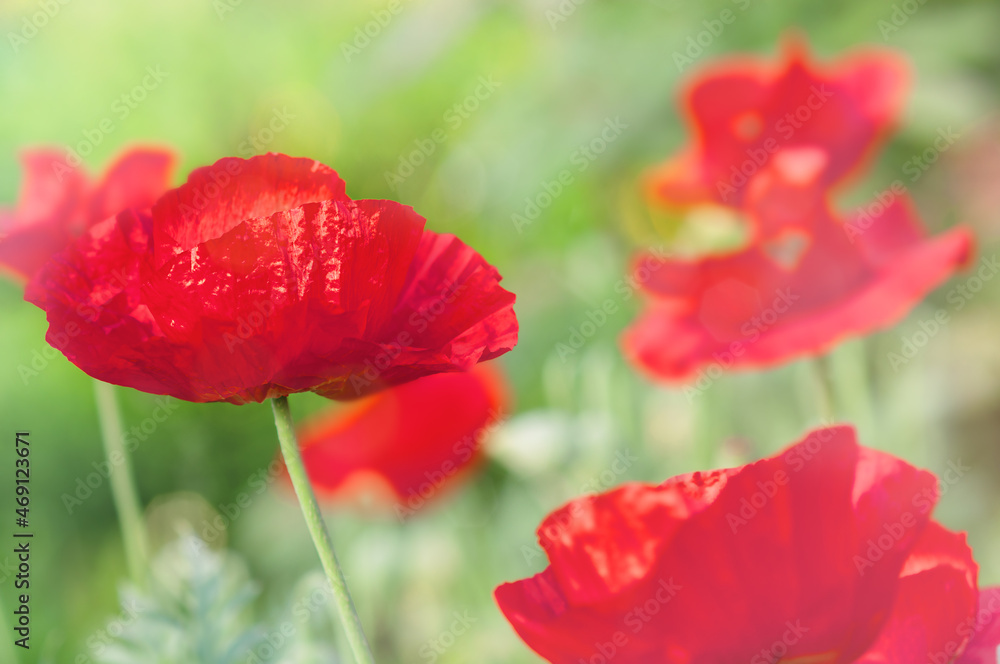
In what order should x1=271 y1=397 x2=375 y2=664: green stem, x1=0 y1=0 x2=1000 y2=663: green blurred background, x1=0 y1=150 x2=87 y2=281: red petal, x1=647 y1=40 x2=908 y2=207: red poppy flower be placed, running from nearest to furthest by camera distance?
1. x1=271 y1=397 x2=375 y2=664: green stem
2. x1=0 y1=150 x2=87 y2=281: red petal
3. x1=647 y1=40 x2=908 y2=207: red poppy flower
4. x1=0 y1=0 x2=1000 y2=663: green blurred background

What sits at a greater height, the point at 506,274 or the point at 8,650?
the point at 506,274

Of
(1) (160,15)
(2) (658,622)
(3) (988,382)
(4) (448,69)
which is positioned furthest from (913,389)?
(1) (160,15)

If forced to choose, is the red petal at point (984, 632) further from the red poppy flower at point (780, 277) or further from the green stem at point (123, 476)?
the green stem at point (123, 476)

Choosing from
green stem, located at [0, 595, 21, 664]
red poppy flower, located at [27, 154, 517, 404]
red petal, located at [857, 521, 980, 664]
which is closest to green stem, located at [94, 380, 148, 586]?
green stem, located at [0, 595, 21, 664]

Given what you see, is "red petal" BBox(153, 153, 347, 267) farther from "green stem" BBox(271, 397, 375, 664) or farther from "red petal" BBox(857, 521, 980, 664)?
"red petal" BBox(857, 521, 980, 664)

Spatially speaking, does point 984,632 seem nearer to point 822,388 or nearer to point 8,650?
point 822,388

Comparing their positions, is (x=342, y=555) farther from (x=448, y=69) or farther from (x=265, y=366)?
(x=448, y=69)

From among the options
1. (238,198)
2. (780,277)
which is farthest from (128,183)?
(780,277)
